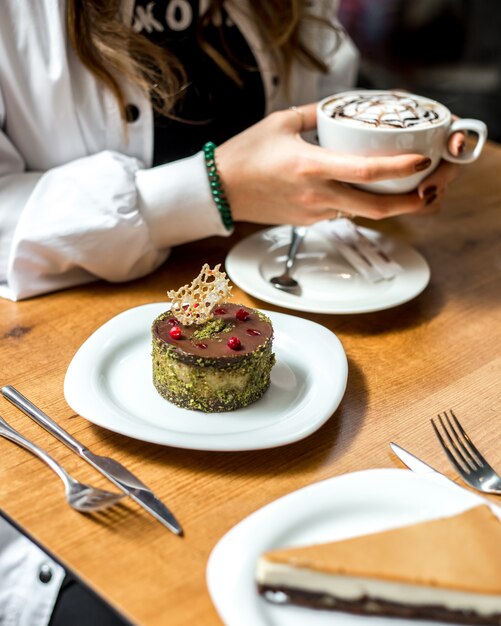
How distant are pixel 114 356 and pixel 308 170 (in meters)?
0.37

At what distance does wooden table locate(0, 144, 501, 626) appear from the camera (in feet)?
2.07

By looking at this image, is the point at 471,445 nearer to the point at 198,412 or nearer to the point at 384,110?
the point at 198,412

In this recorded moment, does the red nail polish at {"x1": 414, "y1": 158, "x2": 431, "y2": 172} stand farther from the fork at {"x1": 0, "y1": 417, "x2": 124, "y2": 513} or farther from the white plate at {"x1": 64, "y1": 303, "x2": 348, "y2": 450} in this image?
the fork at {"x1": 0, "y1": 417, "x2": 124, "y2": 513}

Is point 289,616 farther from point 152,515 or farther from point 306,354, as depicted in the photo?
point 306,354

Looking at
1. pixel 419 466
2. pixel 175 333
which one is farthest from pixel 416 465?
pixel 175 333

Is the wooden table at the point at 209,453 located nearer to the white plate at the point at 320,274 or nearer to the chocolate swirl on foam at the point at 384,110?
the white plate at the point at 320,274

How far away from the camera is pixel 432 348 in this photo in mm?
963

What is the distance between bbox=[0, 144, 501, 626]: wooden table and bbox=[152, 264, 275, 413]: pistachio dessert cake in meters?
0.06

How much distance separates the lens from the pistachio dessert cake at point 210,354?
773 mm

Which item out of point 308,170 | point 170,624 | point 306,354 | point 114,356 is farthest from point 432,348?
point 170,624

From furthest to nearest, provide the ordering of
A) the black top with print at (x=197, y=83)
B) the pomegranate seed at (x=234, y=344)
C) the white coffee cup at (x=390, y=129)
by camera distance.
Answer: the black top with print at (x=197, y=83) < the white coffee cup at (x=390, y=129) < the pomegranate seed at (x=234, y=344)

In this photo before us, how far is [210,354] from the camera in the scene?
768mm

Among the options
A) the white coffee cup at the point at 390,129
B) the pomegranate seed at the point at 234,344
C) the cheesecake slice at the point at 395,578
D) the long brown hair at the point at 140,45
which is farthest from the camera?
the long brown hair at the point at 140,45

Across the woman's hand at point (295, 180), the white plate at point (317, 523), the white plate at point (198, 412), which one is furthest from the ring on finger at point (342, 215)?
the white plate at point (317, 523)
